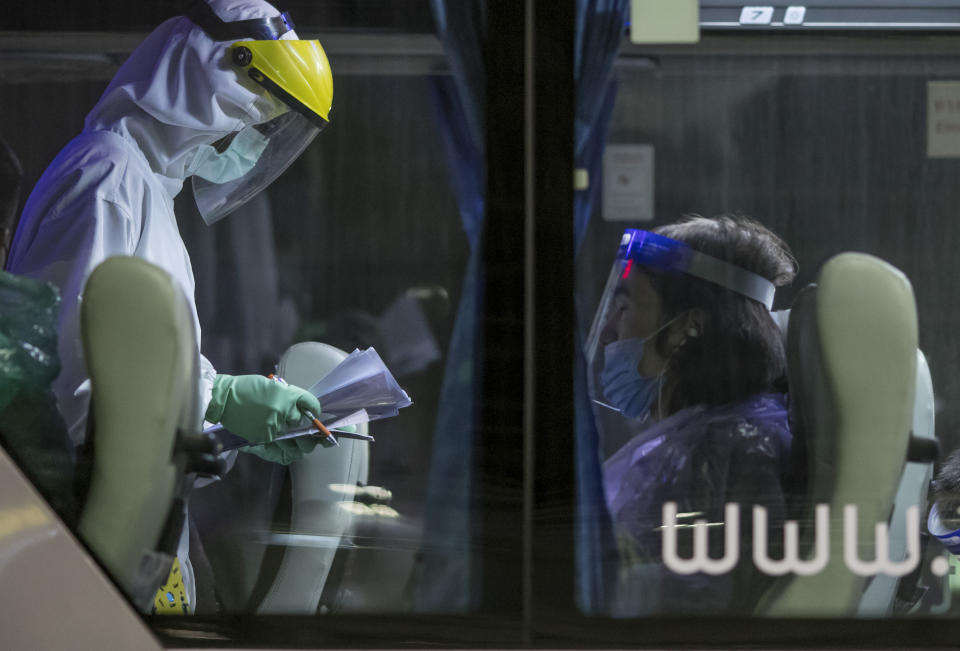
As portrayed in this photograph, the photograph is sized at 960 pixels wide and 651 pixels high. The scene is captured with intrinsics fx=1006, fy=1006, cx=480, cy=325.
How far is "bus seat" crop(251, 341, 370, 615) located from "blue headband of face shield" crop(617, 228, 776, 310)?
656 millimetres

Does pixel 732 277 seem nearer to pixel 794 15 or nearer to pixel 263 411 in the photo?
pixel 794 15

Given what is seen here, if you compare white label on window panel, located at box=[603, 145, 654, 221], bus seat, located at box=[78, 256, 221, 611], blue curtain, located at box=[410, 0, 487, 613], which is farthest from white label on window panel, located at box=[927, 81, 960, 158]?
bus seat, located at box=[78, 256, 221, 611]

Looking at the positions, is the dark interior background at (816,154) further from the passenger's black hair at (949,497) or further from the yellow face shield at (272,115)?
the yellow face shield at (272,115)

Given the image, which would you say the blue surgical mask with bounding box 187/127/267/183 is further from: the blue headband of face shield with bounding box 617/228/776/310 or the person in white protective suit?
the blue headband of face shield with bounding box 617/228/776/310

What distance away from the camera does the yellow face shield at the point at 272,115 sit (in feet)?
6.66


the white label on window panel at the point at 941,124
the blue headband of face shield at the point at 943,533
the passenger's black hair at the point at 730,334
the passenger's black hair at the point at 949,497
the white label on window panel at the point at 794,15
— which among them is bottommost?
the blue headband of face shield at the point at 943,533

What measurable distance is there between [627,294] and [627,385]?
0.19 meters

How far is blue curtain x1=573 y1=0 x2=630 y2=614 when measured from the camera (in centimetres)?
204

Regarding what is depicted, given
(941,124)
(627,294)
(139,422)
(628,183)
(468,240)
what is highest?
(941,124)

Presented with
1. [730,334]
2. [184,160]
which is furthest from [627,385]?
[184,160]

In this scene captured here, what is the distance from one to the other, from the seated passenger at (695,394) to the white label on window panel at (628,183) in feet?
0.17

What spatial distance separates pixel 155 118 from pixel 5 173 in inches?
12.8

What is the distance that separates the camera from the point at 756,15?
2037 millimetres

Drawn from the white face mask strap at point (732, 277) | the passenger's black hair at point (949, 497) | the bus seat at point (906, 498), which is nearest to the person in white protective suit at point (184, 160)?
the white face mask strap at point (732, 277)
